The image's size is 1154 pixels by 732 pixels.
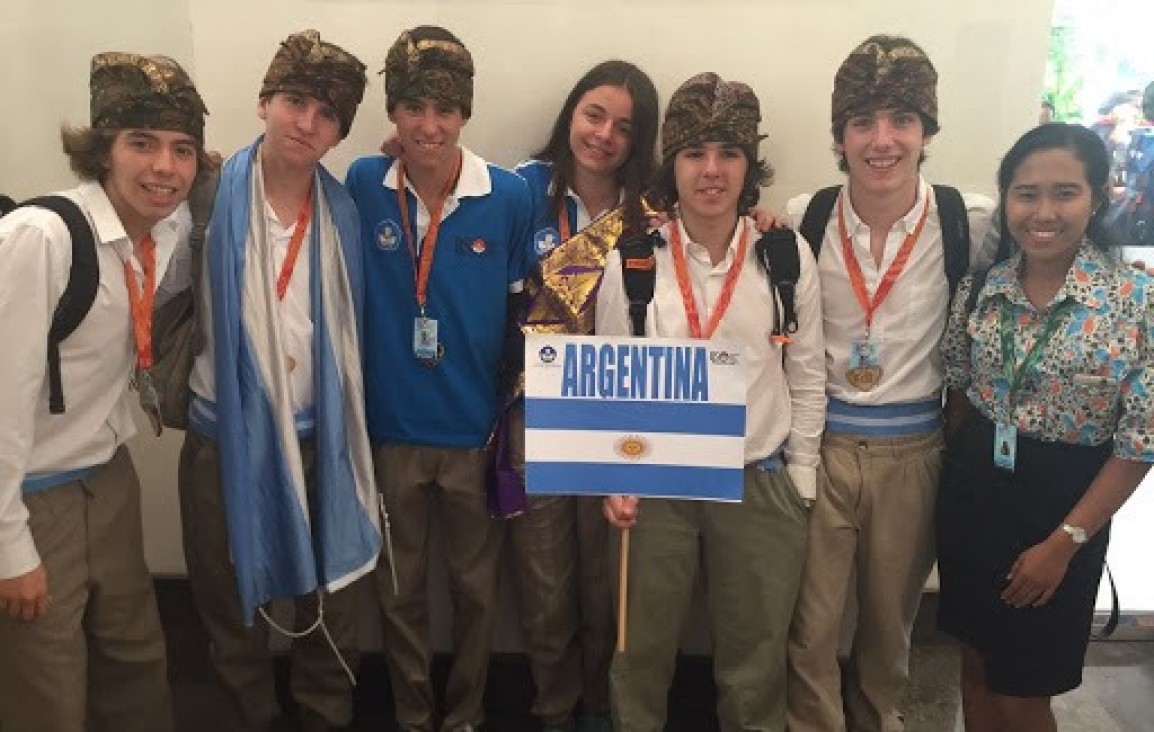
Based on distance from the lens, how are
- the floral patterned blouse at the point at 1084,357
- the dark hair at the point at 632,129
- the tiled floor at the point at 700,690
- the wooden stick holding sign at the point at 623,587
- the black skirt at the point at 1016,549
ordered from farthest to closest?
the tiled floor at the point at 700,690 < the dark hair at the point at 632,129 < the wooden stick holding sign at the point at 623,587 < the black skirt at the point at 1016,549 < the floral patterned blouse at the point at 1084,357

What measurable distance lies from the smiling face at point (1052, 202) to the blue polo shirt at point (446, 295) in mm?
1292

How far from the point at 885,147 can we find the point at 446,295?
1.22m

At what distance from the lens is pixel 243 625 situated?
8.21 feet

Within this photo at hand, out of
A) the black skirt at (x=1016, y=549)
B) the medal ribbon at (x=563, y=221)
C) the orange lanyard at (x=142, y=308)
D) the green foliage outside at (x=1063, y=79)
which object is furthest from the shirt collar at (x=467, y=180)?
the green foliage outside at (x=1063, y=79)

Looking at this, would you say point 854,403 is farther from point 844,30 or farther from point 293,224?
point 293,224

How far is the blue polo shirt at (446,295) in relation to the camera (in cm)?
233

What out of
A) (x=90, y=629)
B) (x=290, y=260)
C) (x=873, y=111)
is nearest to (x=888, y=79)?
(x=873, y=111)

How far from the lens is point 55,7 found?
2.86 meters

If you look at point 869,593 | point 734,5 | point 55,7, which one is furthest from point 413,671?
point 55,7

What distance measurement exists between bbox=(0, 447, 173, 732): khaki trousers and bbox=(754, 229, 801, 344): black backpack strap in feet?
5.70

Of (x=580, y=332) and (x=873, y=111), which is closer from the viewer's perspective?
(x=873, y=111)

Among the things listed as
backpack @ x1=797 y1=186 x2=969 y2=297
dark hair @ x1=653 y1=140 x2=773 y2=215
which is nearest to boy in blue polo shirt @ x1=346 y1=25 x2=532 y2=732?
dark hair @ x1=653 y1=140 x2=773 y2=215

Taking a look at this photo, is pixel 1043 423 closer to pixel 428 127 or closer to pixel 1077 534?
pixel 1077 534

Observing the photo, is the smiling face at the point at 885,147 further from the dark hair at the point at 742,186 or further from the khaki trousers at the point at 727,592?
the khaki trousers at the point at 727,592
